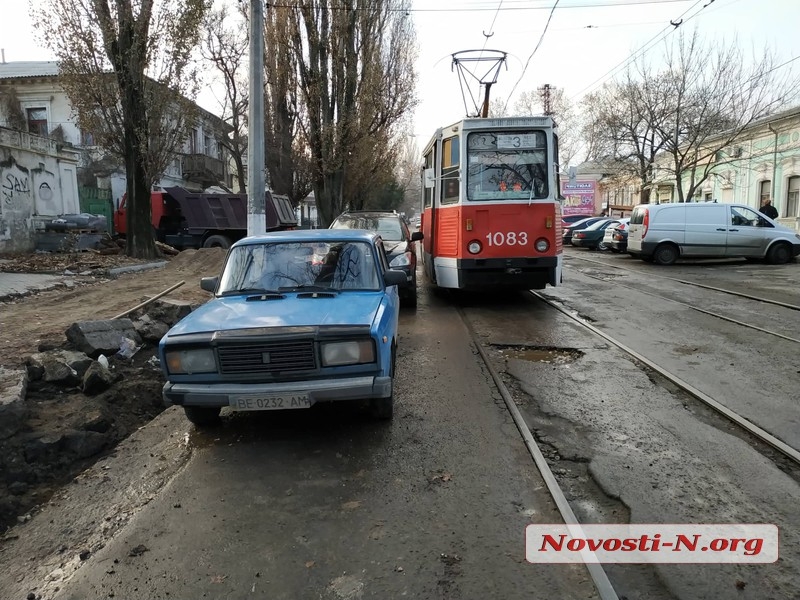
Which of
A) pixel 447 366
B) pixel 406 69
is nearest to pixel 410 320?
pixel 447 366

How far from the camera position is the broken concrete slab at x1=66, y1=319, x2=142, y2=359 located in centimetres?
632

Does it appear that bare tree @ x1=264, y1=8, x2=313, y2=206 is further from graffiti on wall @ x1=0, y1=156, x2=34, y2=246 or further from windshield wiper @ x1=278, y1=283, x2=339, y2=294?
windshield wiper @ x1=278, y1=283, x2=339, y2=294

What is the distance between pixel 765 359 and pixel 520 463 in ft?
13.8

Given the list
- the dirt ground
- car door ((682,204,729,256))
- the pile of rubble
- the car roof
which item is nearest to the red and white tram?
the car roof

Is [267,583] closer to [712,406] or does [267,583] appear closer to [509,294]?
[712,406]

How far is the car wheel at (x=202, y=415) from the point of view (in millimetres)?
4492

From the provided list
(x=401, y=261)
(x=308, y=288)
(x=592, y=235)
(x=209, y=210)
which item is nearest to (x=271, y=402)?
(x=308, y=288)

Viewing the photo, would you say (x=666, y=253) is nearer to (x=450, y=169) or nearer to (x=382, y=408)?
(x=450, y=169)

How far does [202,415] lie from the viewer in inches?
179

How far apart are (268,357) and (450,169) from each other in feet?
21.4

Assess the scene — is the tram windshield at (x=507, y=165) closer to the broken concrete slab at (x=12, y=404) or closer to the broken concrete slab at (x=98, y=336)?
the broken concrete slab at (x=98, y=336)

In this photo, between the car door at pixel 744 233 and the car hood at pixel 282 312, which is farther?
the car door at pixel 744 233

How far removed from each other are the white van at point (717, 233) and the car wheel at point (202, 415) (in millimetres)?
16234

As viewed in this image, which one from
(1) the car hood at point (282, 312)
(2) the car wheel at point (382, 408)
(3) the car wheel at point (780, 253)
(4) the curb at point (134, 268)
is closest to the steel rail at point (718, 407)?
(2) the car wheel at point (382, 408)
